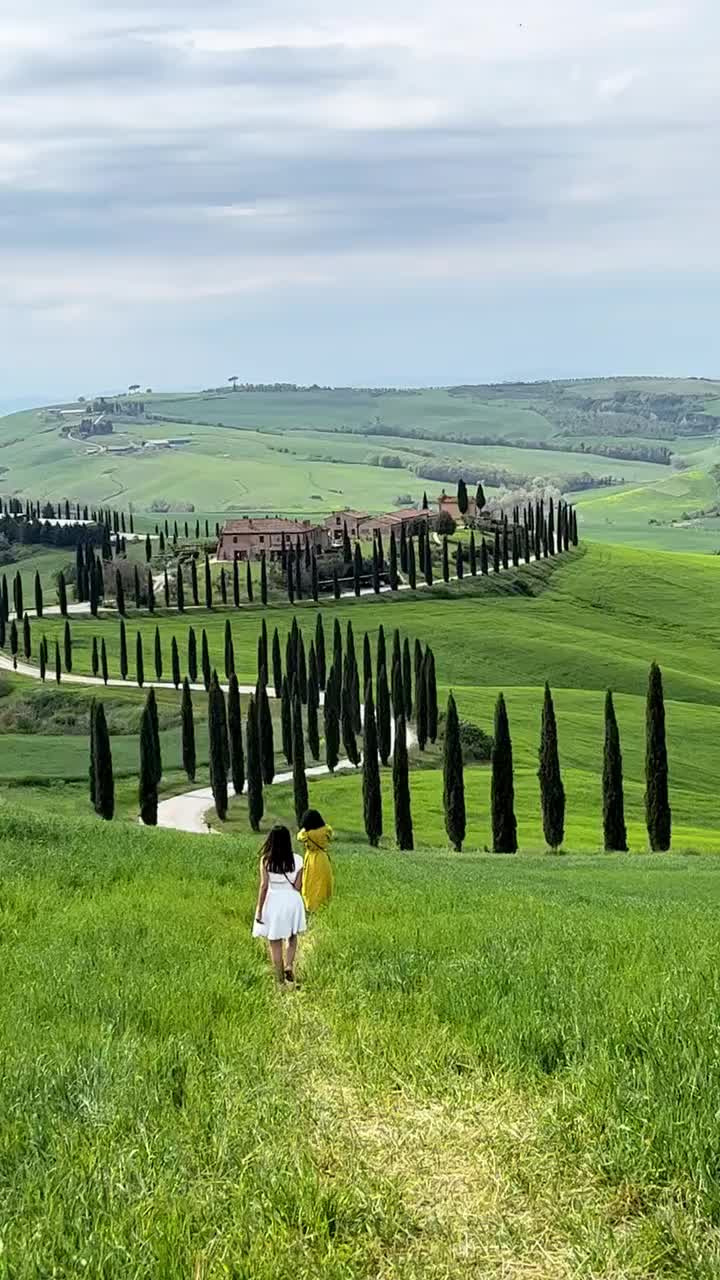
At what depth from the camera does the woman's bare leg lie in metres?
13.8

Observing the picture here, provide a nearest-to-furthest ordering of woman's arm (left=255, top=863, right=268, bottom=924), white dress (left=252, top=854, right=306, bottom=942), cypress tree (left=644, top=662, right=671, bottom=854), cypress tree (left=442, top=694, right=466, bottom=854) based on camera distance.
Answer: white dress (left=252, top=854, right=306, bottom=942) < woman's arm (left=255, top=863, right=268, bottom=924) < cypress tree (left=644, top=662, right=671, bottom=854) < cypress tree (left=442, top=694, right=466, bottom=854)

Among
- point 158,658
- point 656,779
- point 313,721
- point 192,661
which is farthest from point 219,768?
point 158,658

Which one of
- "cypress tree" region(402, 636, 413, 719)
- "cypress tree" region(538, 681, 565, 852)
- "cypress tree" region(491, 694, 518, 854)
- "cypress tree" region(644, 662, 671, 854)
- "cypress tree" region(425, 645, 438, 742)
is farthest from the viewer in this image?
"cypress tree" region(402, 636, 413, 719)

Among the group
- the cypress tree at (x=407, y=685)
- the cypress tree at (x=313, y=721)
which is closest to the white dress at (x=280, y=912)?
the cypress tree at (x=313, y=721)

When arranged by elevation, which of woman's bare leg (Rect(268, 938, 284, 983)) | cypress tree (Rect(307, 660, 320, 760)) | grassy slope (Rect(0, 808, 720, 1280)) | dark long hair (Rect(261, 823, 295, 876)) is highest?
grassy slope (Rect(0, 808, 720, 1280))

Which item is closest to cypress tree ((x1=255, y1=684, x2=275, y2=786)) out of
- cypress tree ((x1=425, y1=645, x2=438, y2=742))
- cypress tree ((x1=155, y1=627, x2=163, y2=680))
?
cypress tree ((x1=425, y1=645, x2=438, y2=742))

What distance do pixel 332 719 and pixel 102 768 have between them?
31.4 meters

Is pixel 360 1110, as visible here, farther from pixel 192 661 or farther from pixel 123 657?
pixel 123 657

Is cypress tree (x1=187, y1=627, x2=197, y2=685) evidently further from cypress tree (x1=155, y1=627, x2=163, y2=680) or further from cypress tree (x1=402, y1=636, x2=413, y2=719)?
cypress tree (x1=402, y1=636, x2=413, y2=719)

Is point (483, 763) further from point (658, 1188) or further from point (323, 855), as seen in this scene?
point (658, 1188)

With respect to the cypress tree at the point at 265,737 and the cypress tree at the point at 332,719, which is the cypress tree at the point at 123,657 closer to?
the cypress tree at the point at 332,719

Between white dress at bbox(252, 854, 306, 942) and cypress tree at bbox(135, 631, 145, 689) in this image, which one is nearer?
white dress at bbox(252, 854, 306, 942)

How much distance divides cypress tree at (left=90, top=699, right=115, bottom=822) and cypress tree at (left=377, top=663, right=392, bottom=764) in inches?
1044

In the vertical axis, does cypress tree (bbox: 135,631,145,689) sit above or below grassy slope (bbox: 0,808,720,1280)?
below
